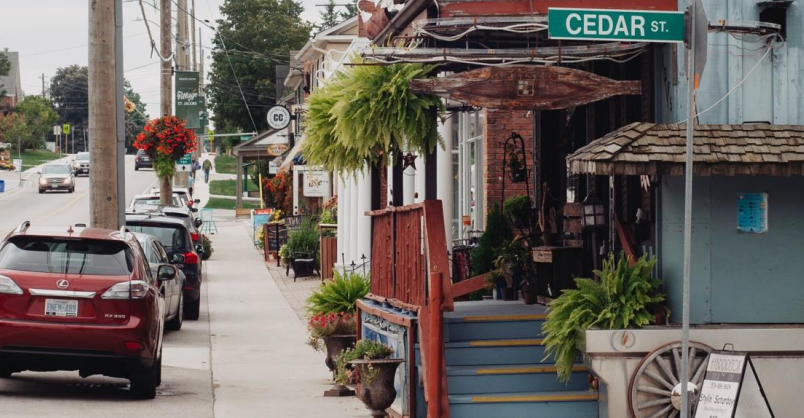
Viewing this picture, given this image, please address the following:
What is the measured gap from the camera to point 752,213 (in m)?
9.90

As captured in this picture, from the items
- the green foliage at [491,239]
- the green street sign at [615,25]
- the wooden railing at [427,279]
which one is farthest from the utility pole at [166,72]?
the green street sign at [615,25]

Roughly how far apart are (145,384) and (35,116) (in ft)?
337

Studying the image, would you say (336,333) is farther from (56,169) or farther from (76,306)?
(56,169)

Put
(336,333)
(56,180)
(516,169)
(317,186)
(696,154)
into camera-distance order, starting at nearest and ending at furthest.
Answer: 1. (696,154)
2. (336,333)
3. (516,169)
4. (317,186)
5. (56,180)

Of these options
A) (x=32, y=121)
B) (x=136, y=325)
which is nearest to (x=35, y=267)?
(x=136, y=325)

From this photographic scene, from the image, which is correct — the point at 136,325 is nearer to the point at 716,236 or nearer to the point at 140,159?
the point at 716,236

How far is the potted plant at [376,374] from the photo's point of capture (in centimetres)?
1092

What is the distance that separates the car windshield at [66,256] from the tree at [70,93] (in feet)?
395

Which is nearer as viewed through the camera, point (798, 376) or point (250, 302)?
point (798, 376)

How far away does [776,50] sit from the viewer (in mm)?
10133

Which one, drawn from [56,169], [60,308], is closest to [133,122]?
[56,169]

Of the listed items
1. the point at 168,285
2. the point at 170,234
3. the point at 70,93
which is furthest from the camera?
the point at 70,93

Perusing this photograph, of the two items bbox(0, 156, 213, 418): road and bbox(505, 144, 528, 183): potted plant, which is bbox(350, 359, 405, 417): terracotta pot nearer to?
bbox(0, 156, 213, 418): road

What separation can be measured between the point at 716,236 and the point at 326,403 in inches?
186
